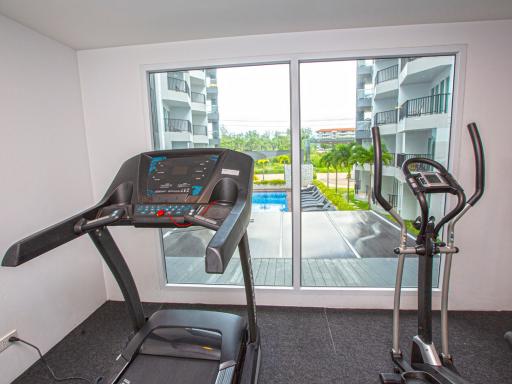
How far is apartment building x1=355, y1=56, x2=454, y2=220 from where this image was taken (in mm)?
2209

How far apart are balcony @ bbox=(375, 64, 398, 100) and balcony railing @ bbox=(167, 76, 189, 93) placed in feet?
5.60

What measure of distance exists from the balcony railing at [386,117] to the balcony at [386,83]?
0.44ft

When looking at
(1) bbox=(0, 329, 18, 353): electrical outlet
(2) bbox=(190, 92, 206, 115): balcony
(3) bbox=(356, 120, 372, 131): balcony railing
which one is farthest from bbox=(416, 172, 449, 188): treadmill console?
(1) bbox=(0, 329, 18, 353): electrical outlet

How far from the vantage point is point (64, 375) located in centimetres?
183

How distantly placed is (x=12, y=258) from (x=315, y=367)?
1869 millimetres

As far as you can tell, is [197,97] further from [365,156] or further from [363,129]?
[365,156]

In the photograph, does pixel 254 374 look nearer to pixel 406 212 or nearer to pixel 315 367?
pixel 315 367

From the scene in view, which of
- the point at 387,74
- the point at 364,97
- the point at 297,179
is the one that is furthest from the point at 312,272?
the point at 387,74

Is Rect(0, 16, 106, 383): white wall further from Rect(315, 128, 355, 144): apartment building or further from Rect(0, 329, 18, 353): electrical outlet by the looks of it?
Rect(315, 128, 355, 144): apartment building

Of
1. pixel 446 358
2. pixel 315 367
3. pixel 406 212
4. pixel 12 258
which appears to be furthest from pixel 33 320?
pixel 406 212

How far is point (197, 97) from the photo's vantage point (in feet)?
8.09

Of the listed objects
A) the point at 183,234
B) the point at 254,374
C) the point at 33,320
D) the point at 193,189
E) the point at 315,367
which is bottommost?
the point at 315,367

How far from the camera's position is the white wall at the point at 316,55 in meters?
2.05

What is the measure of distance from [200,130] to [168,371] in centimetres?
189
